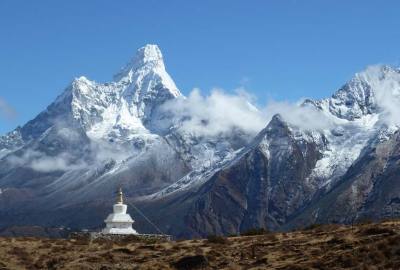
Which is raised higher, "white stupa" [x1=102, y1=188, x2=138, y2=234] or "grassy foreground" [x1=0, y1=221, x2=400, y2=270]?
"white stupa" [x1=102, y1=188, x2=138, y2=234]

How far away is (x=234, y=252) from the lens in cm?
8588

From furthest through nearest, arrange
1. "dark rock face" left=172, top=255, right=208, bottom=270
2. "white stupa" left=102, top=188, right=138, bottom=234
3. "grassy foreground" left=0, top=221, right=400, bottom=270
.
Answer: "white stupa" left=102, top=188, right=138, bottom=234 → "dark rock face" left=172, top=255, right=208, bottom=270 → "grassy foreground" left=0, top=221, right=400, bottom=270

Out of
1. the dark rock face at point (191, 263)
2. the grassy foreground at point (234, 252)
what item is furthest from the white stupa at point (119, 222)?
the dark rock face at point (191, 263)

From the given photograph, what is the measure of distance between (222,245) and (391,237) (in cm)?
2102

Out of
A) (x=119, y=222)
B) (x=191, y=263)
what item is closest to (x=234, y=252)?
(x=191, y=263)

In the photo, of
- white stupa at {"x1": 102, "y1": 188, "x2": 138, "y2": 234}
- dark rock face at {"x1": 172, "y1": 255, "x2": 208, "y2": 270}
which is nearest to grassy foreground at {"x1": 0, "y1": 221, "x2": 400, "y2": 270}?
dark rock face at {"x1": 172, "y1": 255, "x2": 208, "y2": 270}

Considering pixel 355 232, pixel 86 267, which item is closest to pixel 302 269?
pixel 355 232

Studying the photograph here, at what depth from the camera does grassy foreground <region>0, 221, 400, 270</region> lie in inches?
2876

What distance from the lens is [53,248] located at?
94062 mm

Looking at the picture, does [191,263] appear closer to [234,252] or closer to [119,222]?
[234,252]

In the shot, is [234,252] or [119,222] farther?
[119,222]

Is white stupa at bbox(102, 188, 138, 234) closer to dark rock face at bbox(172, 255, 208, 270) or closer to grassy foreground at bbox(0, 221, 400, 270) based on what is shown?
grassy foreground at bbox(0, 221, 400, 270)

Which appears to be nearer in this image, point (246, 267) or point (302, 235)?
point (246, 267)

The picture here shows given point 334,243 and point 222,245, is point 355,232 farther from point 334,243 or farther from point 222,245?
point 222,245
